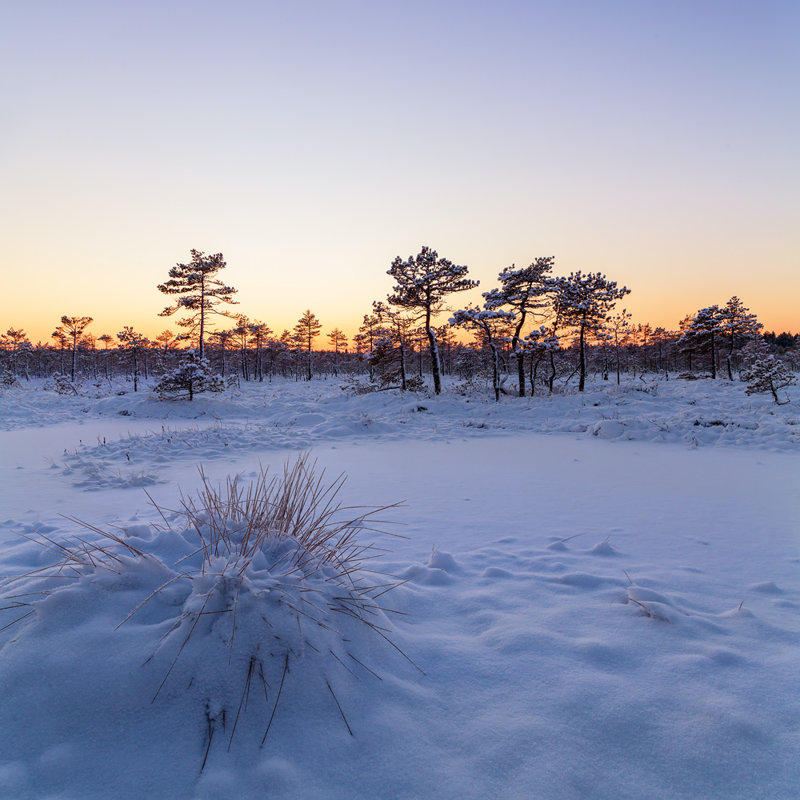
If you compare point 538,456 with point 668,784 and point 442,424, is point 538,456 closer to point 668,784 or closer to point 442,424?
point 442,424

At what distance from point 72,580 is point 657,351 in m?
66.1

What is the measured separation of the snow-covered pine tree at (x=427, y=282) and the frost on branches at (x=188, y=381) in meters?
9.64

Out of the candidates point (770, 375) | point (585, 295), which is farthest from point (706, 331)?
point (770, 375)

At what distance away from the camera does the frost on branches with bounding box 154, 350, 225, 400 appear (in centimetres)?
1592

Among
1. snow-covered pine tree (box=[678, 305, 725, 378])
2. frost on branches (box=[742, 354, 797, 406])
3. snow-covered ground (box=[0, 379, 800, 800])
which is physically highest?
snow-covered pine tree (box=[678, 305, 725, 378])

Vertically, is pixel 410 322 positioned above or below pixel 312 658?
above

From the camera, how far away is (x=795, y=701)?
56.9 inches

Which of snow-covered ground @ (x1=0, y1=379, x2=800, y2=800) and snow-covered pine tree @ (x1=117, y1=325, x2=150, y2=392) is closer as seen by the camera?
snow-covered ground @ (x1=0, y1=379, x2=800, y2=800)

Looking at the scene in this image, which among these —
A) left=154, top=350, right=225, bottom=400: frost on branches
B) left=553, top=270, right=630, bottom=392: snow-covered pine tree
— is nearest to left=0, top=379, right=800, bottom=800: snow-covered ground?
left=154, top=350, right=225, bottom=400: frost on branches

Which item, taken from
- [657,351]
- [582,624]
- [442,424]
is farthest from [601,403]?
[657,351]

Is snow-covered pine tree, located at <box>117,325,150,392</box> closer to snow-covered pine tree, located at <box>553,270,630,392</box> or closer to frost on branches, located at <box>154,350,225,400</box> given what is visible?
frost on branches, located at <box>154,350,225,400</box>

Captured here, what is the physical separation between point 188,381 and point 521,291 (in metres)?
16.8

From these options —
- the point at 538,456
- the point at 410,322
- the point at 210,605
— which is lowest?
the point at 538,456

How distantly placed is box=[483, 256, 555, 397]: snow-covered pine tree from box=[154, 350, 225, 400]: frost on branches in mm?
14227
